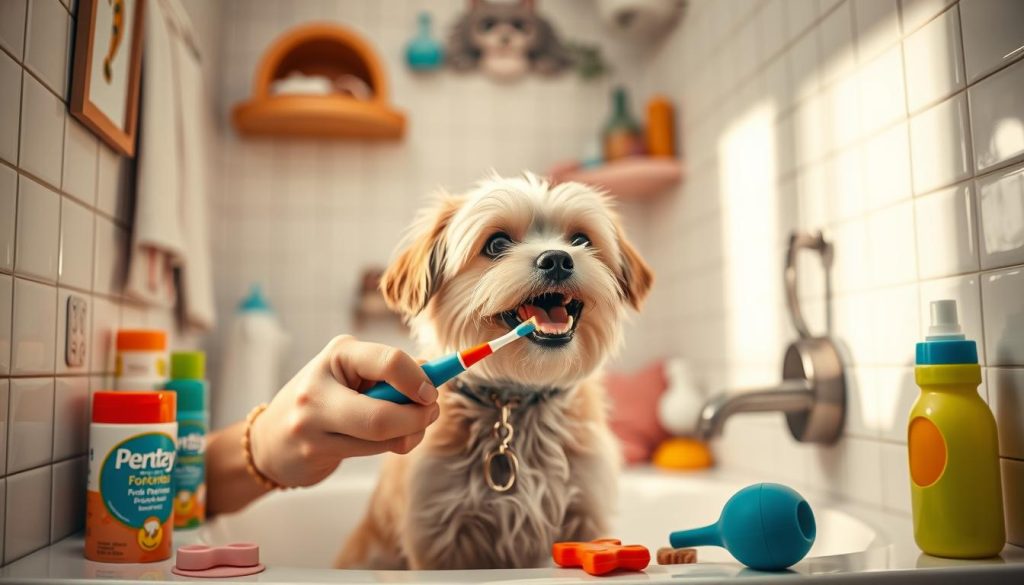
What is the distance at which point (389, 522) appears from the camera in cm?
108

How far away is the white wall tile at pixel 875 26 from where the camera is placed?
1.11m

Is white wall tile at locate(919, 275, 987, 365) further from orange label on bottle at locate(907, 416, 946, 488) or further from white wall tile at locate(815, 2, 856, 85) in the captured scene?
white wall tile at locate(815, 2, 856, 85)

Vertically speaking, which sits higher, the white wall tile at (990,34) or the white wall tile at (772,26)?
the white wall tile at (772,26)

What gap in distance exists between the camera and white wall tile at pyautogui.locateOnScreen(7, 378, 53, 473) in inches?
32.9

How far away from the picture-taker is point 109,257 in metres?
1.16

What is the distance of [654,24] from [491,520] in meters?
1.68

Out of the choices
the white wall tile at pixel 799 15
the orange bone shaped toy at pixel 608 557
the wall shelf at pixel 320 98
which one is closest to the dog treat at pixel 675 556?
the orange bone shaped toy at pixel 608 557

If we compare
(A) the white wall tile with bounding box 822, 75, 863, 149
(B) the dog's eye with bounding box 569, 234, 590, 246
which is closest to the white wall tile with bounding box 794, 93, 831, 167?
(A) the white wall tile with bounding box 822, 75, 863, 149

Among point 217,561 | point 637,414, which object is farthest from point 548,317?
point 637,414

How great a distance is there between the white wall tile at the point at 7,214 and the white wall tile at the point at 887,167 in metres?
1.16

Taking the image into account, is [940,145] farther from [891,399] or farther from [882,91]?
[891,399]

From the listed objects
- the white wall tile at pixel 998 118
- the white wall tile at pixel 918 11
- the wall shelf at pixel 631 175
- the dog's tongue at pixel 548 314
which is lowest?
the dog's tongue at pixel 548 314

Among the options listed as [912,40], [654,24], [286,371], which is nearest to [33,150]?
[912,40]

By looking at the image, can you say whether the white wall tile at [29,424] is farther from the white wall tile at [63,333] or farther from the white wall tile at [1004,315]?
the white wall tile at [1004,315]
